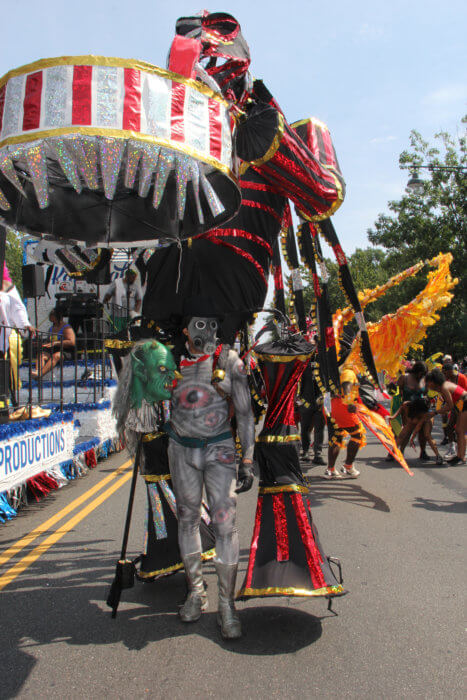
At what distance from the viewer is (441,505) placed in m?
7.21

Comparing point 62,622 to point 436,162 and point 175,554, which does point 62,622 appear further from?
point 436,162

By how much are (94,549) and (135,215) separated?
118 inches

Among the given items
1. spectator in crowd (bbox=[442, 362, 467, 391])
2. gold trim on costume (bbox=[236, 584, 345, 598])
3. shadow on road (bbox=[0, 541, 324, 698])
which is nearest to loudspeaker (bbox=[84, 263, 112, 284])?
shadow on road (bbox=[0, 541, 324, 698])

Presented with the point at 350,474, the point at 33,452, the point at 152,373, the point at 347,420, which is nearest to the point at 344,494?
the point at 347,420

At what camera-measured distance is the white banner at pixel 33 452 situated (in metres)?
6.36

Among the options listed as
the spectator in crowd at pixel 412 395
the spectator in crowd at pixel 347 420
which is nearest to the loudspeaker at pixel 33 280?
the spectator in crowd at pixel 347 420

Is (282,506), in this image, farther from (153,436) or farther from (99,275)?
(99,275)

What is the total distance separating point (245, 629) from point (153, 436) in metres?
1.53

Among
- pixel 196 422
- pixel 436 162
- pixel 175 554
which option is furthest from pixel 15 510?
pixel 436 162

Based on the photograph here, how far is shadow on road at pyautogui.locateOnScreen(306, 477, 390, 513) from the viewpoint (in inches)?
287

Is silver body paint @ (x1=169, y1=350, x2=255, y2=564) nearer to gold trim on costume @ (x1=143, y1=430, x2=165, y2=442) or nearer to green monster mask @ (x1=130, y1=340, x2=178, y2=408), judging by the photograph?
green monster mask @ (x1=130, y1=340, x2=178, y2=408)

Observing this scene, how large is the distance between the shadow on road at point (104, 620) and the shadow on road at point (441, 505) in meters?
3.40

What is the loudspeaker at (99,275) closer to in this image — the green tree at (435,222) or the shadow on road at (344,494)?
the shadow on road at (344,494)

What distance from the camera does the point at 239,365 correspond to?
404 cm
